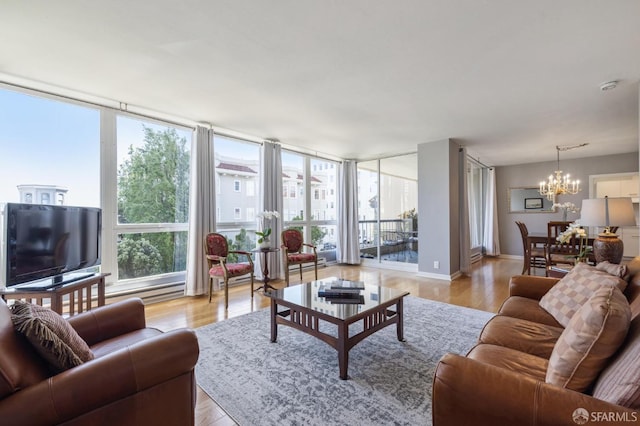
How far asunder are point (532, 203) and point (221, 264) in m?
7.56

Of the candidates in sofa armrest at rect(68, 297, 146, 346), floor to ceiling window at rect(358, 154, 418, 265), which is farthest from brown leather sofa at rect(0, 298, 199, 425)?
floor to ceiling window at rect(358, 154, 418, 265)

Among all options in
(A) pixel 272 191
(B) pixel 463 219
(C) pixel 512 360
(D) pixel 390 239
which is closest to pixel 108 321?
(C) pixel 512 360

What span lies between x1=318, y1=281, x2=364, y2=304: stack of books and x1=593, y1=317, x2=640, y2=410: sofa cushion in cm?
156

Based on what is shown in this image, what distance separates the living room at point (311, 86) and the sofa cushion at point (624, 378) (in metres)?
1.96

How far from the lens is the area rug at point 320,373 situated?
166 cm

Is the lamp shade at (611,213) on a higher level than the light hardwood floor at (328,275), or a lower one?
higher

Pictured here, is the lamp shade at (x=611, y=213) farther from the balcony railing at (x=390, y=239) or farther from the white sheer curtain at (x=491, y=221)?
the white sheer curtain at (x=491, y=221)

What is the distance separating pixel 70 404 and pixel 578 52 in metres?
3.77

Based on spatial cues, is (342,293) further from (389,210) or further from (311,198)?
(389,210)

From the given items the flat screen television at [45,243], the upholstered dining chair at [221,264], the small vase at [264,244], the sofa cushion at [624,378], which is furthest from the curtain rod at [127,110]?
the sofa cushion at [624,378]

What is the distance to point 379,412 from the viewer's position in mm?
1656

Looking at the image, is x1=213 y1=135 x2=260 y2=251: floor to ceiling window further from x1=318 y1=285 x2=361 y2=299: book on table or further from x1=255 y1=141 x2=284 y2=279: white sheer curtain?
x1=318 y1=285 x2=361 y2=299: book on table

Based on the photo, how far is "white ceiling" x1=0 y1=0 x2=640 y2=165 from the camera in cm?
191

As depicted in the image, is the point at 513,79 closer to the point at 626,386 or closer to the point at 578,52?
the point at 578,52
